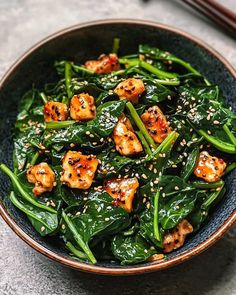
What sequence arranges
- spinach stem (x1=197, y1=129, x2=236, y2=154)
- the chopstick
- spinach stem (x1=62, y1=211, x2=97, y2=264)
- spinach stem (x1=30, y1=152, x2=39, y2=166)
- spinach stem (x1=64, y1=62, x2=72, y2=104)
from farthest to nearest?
the chopstick, spinach stem (x1=64, y1=62, x2=72, y2=104), spinach stem (x1=30, y1=152, x2=39, y2=166), spinach stem (x1=197, y1=129, x2=236, y2=154), spinach stem (x1=62, y1=211, x2=97, y2=264)

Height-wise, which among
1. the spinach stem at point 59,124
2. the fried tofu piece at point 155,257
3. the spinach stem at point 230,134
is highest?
the spinach stem at point 230,134

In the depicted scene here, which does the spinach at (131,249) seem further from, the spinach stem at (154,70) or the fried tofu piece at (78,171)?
the spinach stem at (154,70)

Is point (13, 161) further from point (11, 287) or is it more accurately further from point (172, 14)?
point (172, 14)

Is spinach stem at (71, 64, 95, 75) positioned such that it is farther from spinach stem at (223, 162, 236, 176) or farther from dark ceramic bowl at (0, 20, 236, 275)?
spinach stem at (223, 162, 236, 176)

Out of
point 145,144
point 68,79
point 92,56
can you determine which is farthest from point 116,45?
point 145,144

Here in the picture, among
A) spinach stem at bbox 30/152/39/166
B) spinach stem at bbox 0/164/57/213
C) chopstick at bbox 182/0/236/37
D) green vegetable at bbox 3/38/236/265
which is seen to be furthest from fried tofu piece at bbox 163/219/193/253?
chopstick at bbox 182/0/236/37

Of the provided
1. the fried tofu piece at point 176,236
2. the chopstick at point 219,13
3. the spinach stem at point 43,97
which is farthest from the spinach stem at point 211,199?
the chopstick at point 219,13

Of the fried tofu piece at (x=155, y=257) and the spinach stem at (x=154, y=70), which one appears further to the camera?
the spinach stem at (x=154, y=70)
